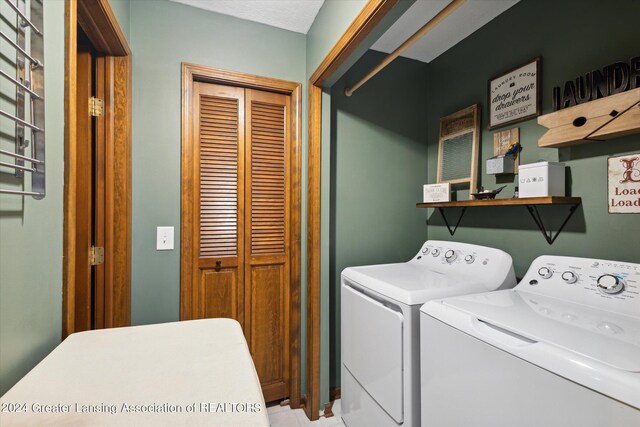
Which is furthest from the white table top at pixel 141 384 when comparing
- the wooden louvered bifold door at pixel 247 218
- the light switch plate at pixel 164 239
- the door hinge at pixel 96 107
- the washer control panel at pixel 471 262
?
the washer control panel at pixel 471 262

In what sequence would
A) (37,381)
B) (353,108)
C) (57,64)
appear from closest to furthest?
1. (37,381)
2. (57,64)
3. (353,108)

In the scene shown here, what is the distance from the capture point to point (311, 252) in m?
1.85

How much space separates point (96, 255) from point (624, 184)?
2499 mm

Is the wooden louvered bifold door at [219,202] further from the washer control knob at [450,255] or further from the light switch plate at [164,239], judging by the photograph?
the washer control knob at [450,255]

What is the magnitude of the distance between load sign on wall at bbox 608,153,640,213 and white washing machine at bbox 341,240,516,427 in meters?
0.49

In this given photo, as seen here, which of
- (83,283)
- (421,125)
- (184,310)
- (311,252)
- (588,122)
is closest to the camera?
(588,122)

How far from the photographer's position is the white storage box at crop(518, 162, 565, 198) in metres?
1.38

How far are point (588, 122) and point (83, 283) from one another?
2.46 m

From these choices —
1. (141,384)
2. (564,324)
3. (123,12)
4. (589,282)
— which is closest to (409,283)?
(564,324)

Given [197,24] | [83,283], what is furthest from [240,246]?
[197,24]

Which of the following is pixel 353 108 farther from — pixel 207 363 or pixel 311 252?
pixel 207 363

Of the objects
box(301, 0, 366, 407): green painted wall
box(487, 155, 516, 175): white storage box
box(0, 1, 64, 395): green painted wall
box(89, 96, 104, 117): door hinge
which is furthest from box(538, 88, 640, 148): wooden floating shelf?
box(89, 96, 104, 117): door hinge

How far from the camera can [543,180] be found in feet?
4.52

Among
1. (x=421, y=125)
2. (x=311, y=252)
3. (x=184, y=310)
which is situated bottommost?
(x=184, y=310)
